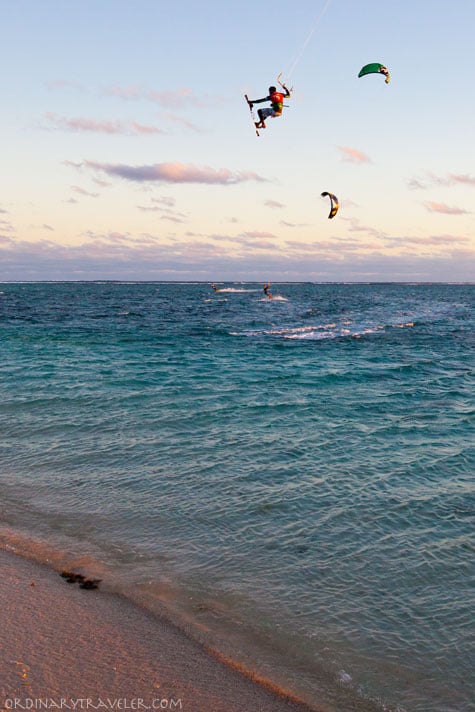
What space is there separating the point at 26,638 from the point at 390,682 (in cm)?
479

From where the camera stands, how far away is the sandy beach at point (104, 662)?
6230mm

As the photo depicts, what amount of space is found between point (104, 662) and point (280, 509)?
572 cm

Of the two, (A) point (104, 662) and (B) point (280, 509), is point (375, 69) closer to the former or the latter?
(B) point (280, 509)

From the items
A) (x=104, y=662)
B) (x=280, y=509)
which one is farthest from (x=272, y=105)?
(x=104, y=662)

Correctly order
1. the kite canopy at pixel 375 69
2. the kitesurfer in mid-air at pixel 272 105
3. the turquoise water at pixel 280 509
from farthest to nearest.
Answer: the kite canopy at pixel 375 69 < the kitesurfer in mid-air at pixel 272 105 < the turquoise water at pixel 280 509

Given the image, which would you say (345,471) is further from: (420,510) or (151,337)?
(151,337)

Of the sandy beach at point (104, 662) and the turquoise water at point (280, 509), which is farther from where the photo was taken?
the turquoise water at point (280, 509)

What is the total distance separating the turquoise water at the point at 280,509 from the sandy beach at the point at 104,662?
0.50m

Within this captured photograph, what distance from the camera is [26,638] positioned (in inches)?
281

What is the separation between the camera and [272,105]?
18.3m

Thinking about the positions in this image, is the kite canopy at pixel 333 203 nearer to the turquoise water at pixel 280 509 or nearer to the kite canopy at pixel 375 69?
the kite canopy at pixel 375 69

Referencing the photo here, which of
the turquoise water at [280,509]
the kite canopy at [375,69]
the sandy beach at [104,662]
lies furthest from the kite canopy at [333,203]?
the sandy beach at [104,662]

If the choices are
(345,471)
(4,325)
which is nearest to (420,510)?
(345,471)

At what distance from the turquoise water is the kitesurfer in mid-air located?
417 inches
